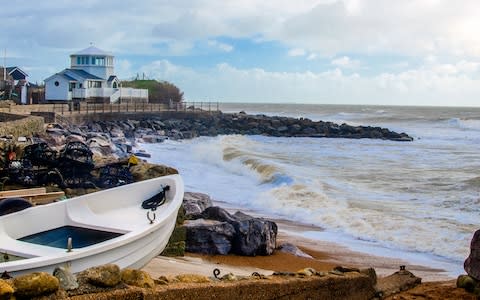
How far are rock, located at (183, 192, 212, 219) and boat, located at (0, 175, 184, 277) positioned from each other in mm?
2423

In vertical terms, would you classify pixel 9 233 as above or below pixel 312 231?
above

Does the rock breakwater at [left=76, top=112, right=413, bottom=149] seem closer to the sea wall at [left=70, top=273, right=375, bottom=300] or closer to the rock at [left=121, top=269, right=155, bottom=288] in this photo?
the sea wall at [left=70, top=273, right=375, bottom=300]

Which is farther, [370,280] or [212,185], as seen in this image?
[212,185]

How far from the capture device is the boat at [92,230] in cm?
670

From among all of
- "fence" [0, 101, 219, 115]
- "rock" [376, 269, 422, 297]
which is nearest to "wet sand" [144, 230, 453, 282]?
"rock" [376, 269, 422, 297]

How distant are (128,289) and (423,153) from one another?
3346cm

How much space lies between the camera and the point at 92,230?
821 cm

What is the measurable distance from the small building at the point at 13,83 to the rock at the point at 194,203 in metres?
32.5

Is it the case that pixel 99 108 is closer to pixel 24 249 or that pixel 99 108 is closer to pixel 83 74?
pixel 83 74

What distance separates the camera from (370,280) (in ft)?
24.4

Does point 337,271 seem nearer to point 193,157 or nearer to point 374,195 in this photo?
point 374,195

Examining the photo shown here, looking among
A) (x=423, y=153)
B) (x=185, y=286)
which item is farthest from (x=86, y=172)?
(x=423, y=153)

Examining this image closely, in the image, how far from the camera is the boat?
22.0 ft

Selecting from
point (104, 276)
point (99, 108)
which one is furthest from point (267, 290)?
point (99, 108)
